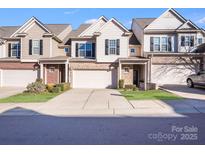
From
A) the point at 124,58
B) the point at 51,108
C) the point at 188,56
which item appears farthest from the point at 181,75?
the point at 51,108

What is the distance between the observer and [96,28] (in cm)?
3244

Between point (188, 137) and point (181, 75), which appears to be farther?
point (181, 75)

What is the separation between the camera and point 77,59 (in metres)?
29.6

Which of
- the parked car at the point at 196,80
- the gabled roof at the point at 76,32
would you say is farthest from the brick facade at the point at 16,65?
the parked car at the point at 196,80

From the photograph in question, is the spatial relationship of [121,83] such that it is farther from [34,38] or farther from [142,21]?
[142,21]

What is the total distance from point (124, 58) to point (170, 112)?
16395 millimetres

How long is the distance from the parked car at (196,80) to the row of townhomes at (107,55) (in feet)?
7.82

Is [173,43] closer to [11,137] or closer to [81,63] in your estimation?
[81,63]

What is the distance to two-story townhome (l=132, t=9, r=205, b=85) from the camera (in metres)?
28.7

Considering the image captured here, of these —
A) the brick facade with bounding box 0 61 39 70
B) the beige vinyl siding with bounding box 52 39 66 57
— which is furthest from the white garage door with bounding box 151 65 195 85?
the brick facade with bounding box 0 61 39 70

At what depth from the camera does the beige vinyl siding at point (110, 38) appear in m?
29.0

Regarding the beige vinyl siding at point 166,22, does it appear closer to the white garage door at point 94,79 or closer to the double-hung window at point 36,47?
the white garage door at point 94,79

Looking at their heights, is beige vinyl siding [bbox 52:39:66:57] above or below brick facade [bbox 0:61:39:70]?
above

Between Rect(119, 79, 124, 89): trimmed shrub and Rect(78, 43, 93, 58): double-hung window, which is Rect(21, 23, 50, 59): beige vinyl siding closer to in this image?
Rect(78, 43, 93, 58): double-hung window
